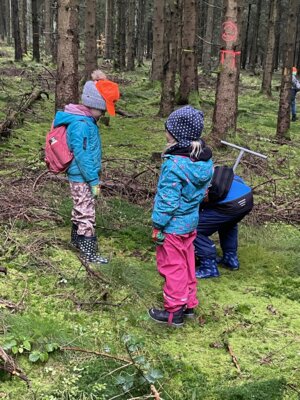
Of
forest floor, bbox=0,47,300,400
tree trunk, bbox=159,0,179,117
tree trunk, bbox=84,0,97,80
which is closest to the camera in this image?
forest floor, bbox=0,47,300,400

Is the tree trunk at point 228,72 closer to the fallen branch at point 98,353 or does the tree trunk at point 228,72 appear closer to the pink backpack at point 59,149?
the pink backpack at point 59,149

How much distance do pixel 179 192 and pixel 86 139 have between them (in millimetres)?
1264

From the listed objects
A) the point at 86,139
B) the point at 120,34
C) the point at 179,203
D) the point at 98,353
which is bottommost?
the point at 98,353

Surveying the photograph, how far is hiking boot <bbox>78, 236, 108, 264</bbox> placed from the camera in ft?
16.1

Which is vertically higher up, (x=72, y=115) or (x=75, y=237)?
(x=72, y=115)

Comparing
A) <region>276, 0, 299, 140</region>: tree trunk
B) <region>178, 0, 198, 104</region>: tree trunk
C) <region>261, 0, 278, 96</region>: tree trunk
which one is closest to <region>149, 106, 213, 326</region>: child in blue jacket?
<region>276, 0, 299, 140</region>: tree trunk

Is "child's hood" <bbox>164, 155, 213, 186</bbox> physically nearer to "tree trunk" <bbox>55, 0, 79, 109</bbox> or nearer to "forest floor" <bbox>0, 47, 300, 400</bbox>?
"forest floor" <bbox>0, 47, 300, 400</bbox>

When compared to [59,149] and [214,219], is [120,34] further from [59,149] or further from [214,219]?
[214,219]

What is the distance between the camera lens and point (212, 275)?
4938 millimetres

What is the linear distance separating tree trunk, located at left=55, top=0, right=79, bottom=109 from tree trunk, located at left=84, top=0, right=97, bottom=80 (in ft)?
19.7

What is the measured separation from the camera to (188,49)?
14094 millimetres

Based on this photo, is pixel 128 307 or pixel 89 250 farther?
pixel 89 250

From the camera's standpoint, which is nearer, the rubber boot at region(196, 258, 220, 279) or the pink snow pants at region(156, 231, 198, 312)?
the pink snow pants at region(156, 231, 198, 312)

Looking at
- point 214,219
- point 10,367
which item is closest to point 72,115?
point 214,219
